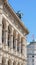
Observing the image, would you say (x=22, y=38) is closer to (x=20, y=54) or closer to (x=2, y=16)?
(x=20, y=54)

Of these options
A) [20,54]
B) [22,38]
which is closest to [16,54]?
[20,54]

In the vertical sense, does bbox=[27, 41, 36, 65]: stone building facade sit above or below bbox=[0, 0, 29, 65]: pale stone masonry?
above

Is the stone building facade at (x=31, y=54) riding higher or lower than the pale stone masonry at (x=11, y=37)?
higher

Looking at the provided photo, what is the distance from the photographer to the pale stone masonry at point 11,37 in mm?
35441

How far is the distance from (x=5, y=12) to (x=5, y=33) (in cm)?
260

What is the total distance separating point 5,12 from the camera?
36.4m

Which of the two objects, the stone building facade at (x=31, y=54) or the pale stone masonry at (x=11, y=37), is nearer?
the pale stone masonry at (x=11, y=37)

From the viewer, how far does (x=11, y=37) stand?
3969 cm

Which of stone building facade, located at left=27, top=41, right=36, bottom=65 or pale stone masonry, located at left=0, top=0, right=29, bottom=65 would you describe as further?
stone building facade, located at left=27, top=41, right=36, bottom=65

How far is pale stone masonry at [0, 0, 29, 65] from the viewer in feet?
116

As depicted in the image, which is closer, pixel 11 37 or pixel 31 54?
pixel 11 37

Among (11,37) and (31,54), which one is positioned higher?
(31,54)

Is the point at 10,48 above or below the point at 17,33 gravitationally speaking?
below

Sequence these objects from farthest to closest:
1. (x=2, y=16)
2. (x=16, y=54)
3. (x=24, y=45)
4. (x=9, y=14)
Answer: (x=24, y=45) → (x=16, y=54) → (x=9, y=14) → (x=2, y=16)
